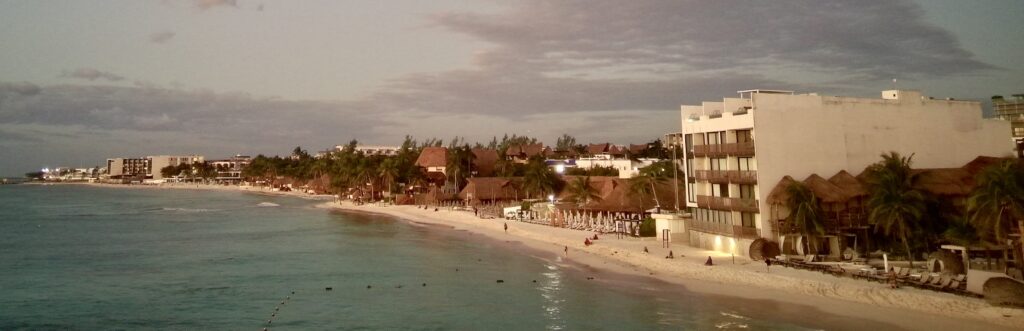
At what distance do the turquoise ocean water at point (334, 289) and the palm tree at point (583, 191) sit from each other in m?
11.9

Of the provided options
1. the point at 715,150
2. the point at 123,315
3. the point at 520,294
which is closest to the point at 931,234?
the point at 715,150

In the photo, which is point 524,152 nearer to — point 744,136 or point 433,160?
point 433,160

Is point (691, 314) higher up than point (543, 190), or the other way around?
point (543, 190)

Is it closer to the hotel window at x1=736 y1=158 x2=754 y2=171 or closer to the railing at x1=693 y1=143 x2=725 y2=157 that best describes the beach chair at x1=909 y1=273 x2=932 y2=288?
the hotel window at x1=736 y1=158 x2=754 y2=171

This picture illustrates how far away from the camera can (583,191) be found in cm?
6012

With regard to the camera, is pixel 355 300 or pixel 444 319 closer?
pixel 444 319

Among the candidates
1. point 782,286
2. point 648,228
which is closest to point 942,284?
point 782,286

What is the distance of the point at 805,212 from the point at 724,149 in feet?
21.6

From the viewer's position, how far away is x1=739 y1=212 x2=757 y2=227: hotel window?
33938 millimetres

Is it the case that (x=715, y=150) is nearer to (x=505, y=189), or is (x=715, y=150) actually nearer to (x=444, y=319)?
(x=444, y=319)

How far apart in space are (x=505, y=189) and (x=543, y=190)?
11.5 metres

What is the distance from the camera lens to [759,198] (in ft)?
109

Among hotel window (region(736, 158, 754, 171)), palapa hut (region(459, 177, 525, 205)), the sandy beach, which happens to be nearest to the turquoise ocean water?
the sandy beach

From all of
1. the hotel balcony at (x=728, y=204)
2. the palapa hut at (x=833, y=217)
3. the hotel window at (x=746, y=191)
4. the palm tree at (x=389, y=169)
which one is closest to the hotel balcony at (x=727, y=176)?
the hotel window at (x=746, y=191)
